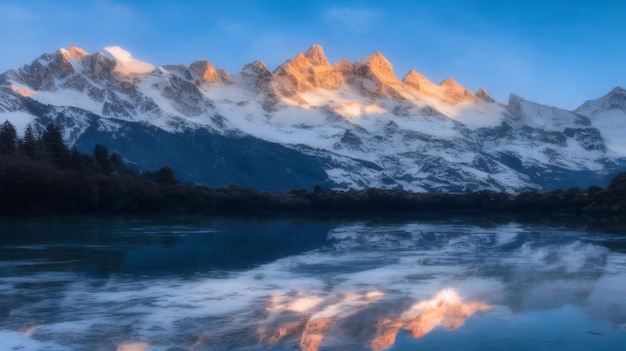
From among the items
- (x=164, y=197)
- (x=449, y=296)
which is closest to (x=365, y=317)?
(x=449, y=296)

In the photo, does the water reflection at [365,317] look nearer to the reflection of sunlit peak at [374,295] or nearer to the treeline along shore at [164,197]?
the reflection of sunlit peak at [374,295]

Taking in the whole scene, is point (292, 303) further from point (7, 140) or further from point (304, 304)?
point (7, 140)

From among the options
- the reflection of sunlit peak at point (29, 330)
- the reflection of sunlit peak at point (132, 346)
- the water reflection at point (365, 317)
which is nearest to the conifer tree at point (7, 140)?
the water reflection at point (365, 317)

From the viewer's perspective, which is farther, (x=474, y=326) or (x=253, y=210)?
(x=253, y=210)

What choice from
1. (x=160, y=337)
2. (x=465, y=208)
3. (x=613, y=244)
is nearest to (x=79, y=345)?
(x=160, y=337)

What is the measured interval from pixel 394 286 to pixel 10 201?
57.3 metres

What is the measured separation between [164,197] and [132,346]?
7256cm

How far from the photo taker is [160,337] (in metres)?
15.8

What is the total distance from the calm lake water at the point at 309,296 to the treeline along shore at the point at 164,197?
120 ft

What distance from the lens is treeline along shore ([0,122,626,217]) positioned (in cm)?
7406

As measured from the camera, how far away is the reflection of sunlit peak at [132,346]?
1478 cm

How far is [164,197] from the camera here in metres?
86.2

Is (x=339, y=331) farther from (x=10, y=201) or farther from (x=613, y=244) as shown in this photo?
(x=10, y=201)

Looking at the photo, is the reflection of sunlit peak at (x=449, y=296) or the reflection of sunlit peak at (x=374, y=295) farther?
the reflection of sunlit peak at (x=374, y=295)
